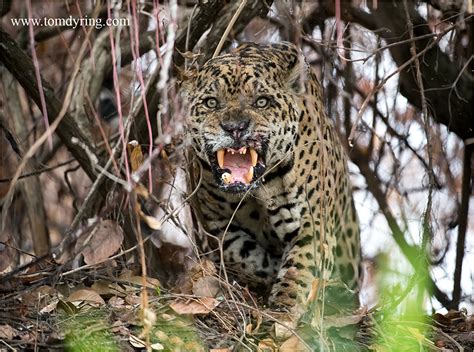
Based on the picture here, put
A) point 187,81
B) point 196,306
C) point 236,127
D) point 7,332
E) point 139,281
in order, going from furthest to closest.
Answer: point 187,81
point 236,127
point 139,281
point 196,306
point 7,332

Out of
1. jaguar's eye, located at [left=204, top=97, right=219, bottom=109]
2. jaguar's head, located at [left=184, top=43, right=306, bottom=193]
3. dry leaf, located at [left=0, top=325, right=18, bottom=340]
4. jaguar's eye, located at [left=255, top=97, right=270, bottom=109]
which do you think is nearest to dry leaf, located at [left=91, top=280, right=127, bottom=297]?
dry leaf, located at [left=0, top=325, right=18, bottom=340]

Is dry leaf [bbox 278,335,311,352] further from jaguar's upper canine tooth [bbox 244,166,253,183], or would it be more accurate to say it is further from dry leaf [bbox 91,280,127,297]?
jaguar's upper canine tooth [bbox 244,166,253,183]

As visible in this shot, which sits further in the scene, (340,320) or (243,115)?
(243,115)

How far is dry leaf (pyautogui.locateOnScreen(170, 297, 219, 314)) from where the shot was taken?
15.6 feet

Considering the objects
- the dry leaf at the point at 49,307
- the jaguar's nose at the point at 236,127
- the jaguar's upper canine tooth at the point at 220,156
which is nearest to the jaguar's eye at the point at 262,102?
the jaguar's nose at the point at 236,127

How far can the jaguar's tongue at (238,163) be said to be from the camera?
543 centimetres

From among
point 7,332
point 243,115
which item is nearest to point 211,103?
point 243,115

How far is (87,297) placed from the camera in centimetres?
488

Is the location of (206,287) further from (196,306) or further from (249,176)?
(249,176)

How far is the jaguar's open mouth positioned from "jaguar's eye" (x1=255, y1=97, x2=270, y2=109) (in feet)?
0.89

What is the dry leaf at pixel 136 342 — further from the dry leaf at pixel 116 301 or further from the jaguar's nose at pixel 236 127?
the jaguar's nose at pixel 236 127

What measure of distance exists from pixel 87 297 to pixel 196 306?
512 millimetres

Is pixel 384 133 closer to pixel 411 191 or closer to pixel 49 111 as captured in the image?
pixel 411 191

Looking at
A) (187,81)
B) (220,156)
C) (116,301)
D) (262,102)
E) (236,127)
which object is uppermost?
(187,81)
